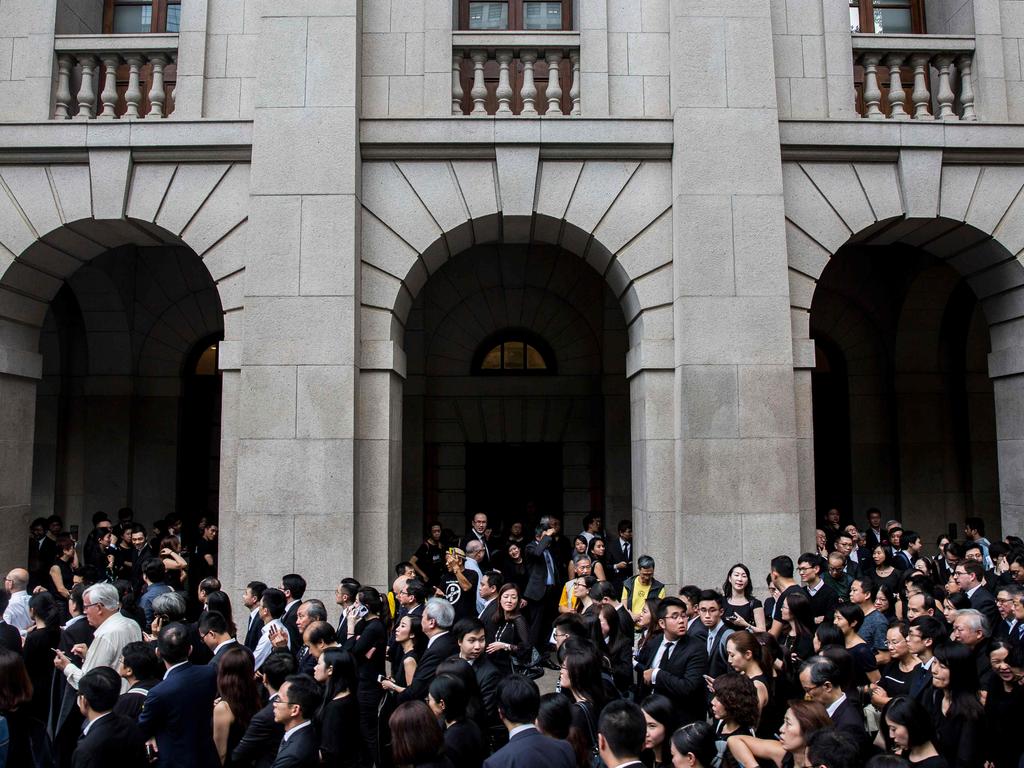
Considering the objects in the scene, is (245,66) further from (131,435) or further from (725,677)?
(725,677)

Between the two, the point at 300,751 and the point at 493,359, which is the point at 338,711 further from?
the point at 493,359

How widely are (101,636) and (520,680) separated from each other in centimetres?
363

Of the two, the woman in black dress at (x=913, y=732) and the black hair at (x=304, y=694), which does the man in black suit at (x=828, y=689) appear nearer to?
the woman in black dress at (x=913, y=732)

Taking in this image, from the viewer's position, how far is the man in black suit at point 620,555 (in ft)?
37.0

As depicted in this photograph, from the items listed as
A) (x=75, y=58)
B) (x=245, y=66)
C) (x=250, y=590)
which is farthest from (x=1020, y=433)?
(x=75, y=58)

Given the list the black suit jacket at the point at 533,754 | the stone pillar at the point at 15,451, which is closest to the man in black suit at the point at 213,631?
the black suit jacket at the point at 533,754

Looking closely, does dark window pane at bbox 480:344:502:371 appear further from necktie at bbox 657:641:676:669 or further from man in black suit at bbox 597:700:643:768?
man in black suit at bbox 597:700:643:768

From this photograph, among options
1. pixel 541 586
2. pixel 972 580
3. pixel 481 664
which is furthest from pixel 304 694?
pixel 972 580

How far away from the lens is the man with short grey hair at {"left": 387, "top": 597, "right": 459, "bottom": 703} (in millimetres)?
6156

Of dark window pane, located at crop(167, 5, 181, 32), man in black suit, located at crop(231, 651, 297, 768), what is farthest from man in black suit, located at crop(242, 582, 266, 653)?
dark window pane, located at crop(167, 5, 181, 32)

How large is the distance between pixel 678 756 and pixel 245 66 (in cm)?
1063

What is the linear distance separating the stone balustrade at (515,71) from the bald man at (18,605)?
305 inches

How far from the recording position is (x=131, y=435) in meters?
15.4

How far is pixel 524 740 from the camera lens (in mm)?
4469
